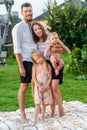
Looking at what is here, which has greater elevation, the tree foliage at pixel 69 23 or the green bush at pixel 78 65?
the tree foliage at pixel 69 23

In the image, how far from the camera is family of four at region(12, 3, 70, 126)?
6758 millimetres

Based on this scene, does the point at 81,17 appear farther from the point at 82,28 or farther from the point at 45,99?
the point at 45,99

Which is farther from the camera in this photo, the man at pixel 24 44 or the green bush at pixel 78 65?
the green bush at pixel 78 65

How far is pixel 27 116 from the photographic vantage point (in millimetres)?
7500

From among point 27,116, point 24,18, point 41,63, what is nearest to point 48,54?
point 41,63

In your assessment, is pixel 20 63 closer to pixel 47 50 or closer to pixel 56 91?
pixel 47 50

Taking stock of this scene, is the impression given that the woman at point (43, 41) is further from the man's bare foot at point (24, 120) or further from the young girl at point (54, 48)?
the man's bare foot at point (24, 120)

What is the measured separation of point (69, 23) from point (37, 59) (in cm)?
1552

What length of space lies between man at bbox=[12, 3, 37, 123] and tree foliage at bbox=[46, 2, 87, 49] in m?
14.9

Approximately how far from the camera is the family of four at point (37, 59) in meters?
6.76

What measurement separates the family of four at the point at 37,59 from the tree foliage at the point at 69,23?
48.2ft

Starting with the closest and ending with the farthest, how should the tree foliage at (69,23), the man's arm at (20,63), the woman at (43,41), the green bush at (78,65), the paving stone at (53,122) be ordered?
the paving stone at (53,122) < the man's arm at (20,63) < the woman at (43,41) < the green bush at (78,65) < the tree foliage at (69,23)

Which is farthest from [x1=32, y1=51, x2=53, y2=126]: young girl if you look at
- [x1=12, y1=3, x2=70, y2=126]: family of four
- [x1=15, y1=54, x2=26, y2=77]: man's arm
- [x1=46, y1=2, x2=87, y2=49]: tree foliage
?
[x1=46, y1=2, x2=87, y2=49]: tree foliage

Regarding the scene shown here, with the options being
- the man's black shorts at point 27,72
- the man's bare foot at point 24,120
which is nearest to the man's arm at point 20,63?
the man's black shorts at point 27,72
